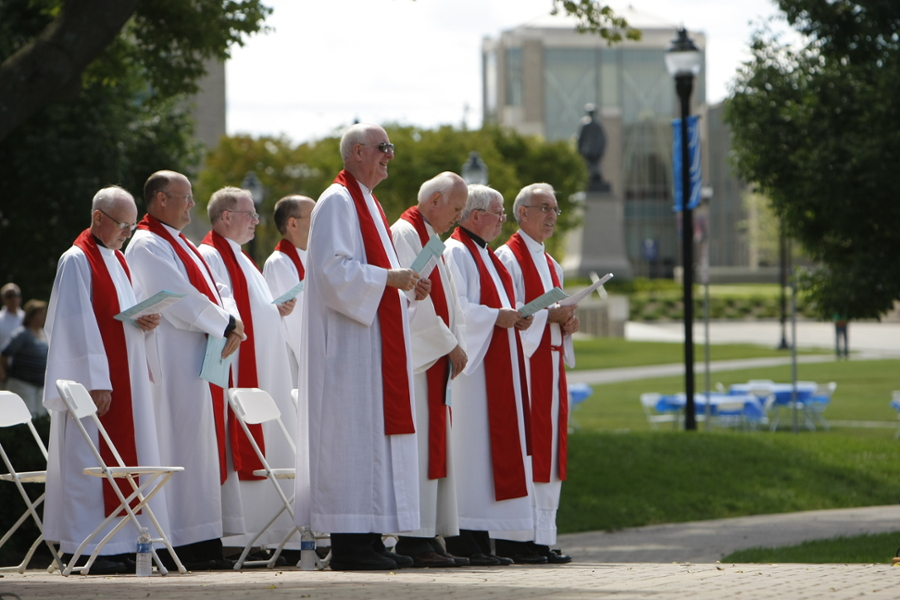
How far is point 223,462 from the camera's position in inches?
324

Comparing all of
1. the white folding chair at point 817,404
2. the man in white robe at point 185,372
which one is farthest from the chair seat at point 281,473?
the white folding chair at point 817,404

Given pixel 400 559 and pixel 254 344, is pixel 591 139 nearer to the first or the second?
pixel 254 344

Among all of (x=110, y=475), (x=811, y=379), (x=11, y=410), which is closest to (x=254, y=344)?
(x=11, y=410)

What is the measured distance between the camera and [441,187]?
7879mm

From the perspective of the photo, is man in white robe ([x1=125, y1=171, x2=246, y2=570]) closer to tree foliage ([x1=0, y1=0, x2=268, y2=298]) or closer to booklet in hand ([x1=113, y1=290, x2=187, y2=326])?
booklet in hand ([x1=113, y1=290, x2=187, y2=326])

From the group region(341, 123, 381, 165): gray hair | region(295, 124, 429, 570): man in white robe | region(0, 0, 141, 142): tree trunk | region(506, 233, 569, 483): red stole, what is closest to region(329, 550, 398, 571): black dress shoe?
region(295, 124, 429, 570): man in white robe

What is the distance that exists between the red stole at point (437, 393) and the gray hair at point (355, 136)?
2.66ft

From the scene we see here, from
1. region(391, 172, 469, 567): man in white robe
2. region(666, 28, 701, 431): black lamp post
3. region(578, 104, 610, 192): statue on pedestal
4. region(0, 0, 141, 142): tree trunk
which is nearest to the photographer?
region(391, 172, 469, 567): man in white robe

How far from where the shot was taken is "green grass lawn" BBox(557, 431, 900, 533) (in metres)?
12.1

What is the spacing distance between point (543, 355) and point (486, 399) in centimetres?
74

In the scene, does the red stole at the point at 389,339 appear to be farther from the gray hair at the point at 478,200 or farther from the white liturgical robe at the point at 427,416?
the gray hair at the point at 478,200

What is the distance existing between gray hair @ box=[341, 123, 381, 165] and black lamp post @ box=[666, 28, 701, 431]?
8055 mm

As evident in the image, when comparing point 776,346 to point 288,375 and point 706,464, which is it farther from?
point 288,375

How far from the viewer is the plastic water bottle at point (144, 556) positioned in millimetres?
7000
